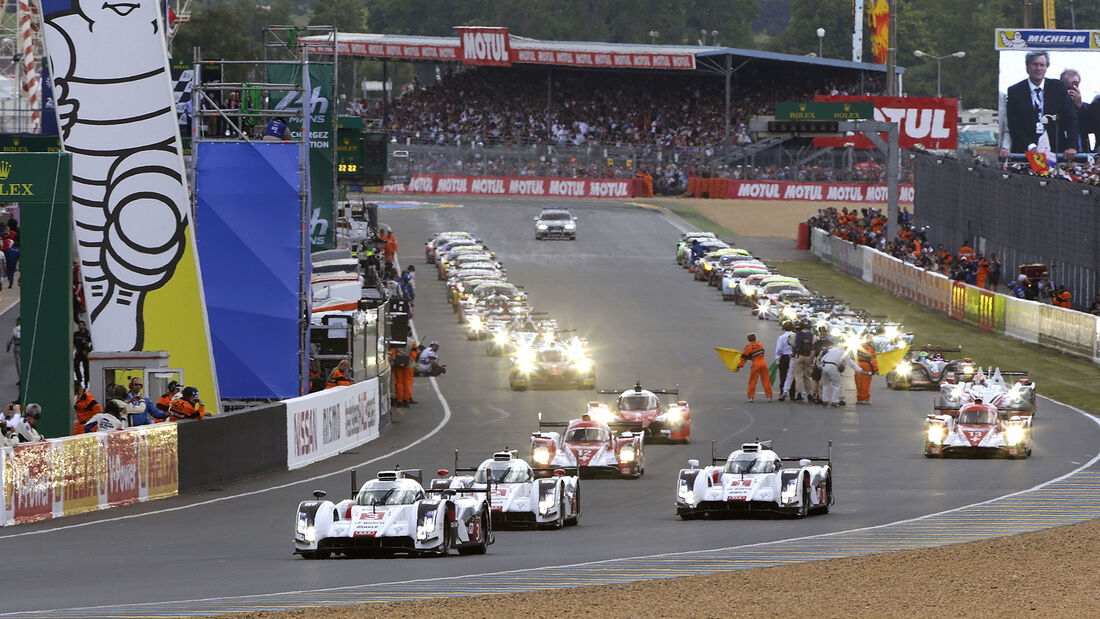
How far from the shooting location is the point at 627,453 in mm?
31641

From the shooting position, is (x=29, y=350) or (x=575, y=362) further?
(x=575, y=362)

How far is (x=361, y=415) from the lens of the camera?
124ft

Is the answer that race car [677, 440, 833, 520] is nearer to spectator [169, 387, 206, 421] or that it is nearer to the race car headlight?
the race car headlight

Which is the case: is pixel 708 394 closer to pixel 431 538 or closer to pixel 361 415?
pixel 361 415

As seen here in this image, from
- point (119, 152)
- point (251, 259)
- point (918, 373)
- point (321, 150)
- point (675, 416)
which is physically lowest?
point (918, 373)

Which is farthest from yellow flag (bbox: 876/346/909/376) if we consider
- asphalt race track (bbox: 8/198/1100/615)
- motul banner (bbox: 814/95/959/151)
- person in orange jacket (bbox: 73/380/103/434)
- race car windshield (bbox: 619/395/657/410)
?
motul banner (bbox: 814/95/959/151)

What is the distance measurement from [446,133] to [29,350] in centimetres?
8825

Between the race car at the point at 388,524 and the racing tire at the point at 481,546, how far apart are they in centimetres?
1

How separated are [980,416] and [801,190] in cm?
7552

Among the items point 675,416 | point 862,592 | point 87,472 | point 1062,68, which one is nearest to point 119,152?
point 87,472

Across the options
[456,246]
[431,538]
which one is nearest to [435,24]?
[456,246]

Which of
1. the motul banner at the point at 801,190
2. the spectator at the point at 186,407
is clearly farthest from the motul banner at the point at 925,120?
the spectator at the point at 186,407

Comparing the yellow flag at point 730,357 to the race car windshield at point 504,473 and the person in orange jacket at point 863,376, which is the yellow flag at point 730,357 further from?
the race car windshield at point 504,473

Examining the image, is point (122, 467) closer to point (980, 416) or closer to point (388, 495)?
point (388, 495)
